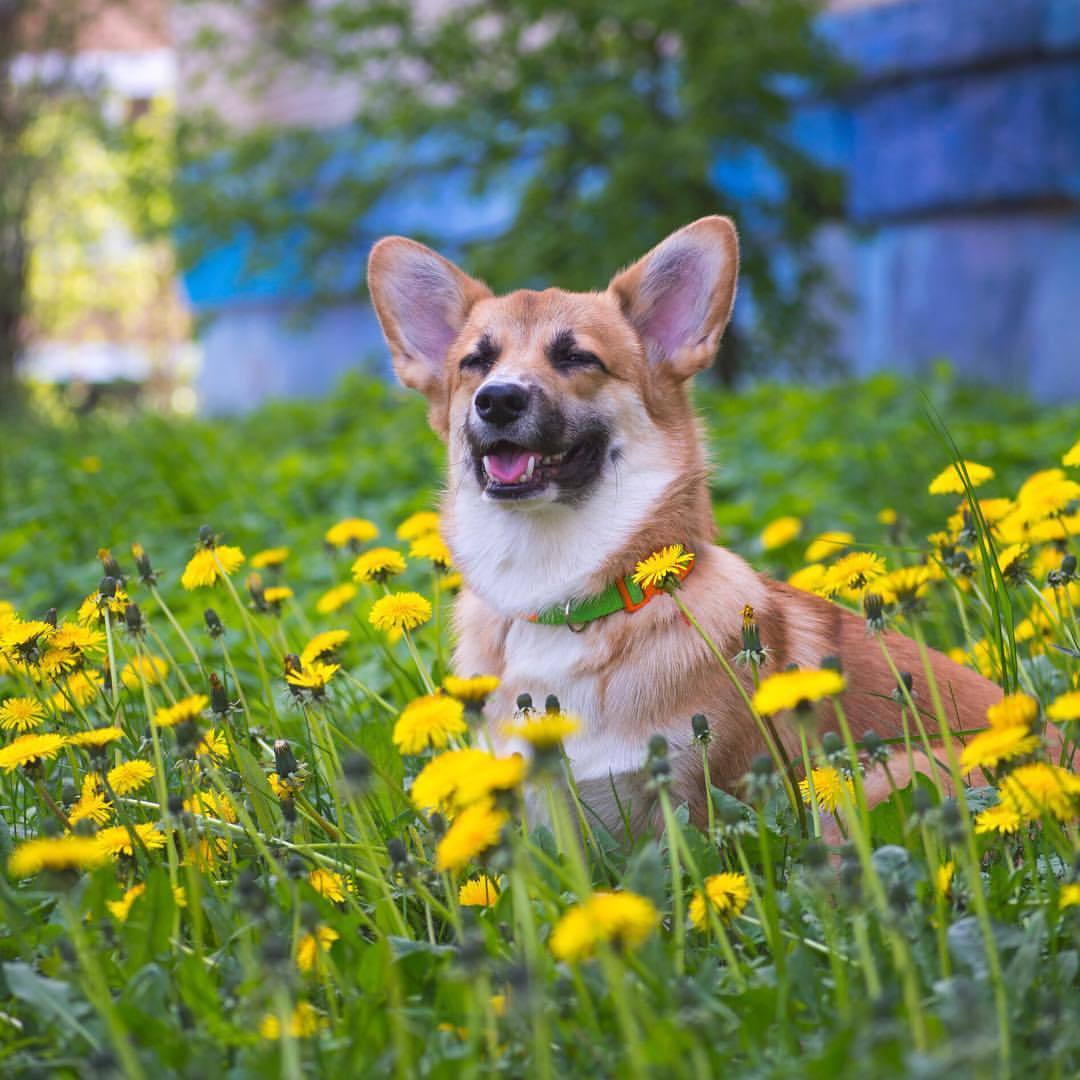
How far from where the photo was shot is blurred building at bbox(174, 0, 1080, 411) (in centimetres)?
850

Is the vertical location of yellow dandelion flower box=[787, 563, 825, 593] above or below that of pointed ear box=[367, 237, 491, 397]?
below

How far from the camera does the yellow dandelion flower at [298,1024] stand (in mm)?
1671

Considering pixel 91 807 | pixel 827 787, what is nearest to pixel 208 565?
pixel 91 807

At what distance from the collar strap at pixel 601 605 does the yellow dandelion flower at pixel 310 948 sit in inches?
39.2

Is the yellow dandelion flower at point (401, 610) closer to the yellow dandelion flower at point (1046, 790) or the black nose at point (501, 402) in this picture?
the black nose at point (501, 402)

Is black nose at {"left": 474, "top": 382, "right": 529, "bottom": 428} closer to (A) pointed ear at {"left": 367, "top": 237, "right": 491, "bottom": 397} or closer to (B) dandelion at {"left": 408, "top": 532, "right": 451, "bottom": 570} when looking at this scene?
(B) dandelion at {"left": 408, "top": 532, "right": 451, "bottom": 570}

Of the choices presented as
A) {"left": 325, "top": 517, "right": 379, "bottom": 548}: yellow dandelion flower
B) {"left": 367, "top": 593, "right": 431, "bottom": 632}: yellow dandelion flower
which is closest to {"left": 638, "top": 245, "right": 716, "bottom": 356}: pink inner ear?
{"left": 325, "top": 517, "right": 379, "bottom": 548}: yellow dandelion flower

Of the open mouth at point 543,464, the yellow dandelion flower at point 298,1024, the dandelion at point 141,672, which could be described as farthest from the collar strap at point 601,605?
the yellow dandelion flower at point 298,1024

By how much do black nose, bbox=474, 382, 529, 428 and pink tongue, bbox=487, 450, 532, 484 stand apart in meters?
0.09

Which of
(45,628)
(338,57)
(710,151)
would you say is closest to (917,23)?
(710,151)

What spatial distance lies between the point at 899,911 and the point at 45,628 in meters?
1.54

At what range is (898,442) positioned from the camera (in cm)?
559

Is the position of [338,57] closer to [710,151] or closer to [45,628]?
[710,151]

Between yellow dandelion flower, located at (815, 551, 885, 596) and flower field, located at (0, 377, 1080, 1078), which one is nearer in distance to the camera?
flower field, located at (0, 377, 1080, 1078)
